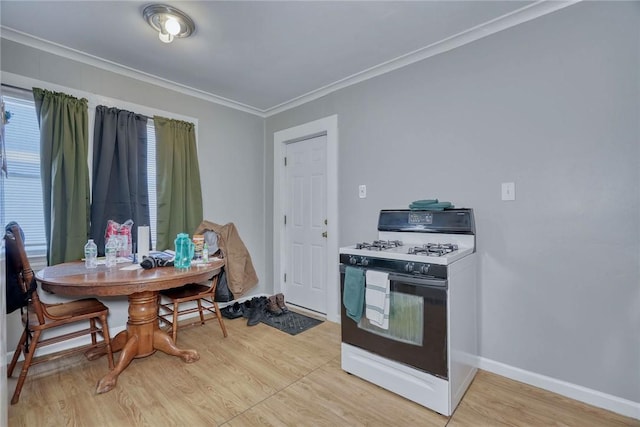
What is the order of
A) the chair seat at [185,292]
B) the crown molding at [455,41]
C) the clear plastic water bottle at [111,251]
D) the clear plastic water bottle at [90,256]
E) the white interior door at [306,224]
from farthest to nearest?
the white interior door at [306,224], the chair seat at [185,292], the clear plastic water bottle at [111,251], the clear plastic water bottle at [90,256], the crown molding at [455,41]

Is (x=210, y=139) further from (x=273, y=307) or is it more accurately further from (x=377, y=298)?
(x=377, y=298)

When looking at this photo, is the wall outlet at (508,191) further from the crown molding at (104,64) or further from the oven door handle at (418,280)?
the crown molding at (104,64)

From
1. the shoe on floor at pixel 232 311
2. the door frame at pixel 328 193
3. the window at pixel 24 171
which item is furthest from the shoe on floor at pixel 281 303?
the window at pixel 24 171

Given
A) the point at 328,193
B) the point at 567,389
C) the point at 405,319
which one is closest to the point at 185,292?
the point at 328,193

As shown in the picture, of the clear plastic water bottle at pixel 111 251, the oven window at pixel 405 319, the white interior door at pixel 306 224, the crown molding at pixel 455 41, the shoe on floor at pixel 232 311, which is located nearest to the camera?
the oven window at pixel 405 319

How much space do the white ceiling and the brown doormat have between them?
2486 mm

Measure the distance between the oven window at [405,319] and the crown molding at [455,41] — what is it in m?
1.94

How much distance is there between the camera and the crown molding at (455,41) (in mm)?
1916

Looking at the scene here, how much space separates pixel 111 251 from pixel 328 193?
78.3 inches

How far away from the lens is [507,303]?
82.5 inches

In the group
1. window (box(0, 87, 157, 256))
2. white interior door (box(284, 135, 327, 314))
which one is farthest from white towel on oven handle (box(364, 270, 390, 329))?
window (box(0, 87, 157, 256))

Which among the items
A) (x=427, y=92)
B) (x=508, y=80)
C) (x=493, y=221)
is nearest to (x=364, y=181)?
(x=427, y=92)

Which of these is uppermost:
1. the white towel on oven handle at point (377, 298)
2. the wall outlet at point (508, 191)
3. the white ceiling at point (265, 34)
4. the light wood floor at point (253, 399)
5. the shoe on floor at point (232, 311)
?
the white ceiling at point (265, 34)

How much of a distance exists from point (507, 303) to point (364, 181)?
1532 mm
